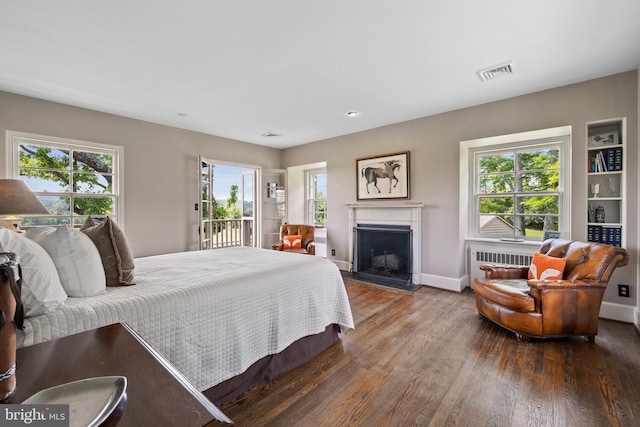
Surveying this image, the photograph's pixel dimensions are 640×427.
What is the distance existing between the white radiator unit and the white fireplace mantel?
71cm

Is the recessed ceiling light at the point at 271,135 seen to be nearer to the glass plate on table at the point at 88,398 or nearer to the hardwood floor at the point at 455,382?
the hardwood floor at the point at 455,382

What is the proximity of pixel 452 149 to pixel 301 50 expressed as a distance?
104 inches

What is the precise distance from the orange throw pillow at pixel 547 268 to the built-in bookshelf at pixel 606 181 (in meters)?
0.85

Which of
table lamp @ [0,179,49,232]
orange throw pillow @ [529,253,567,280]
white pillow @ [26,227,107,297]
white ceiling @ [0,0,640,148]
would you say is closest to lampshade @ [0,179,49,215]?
table lamp @ [0,179,49,232]

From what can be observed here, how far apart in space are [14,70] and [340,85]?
320 cm

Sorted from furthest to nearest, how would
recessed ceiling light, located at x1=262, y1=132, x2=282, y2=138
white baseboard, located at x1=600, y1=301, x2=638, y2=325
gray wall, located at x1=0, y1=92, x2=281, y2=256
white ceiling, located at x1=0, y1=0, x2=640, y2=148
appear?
recessed ceiling light, located at x1=262, y1=132, x2=282, y2=138
gray wall, located at x1=0, y1=92, x2=281, y2=256
white baseboard, located at x1=600, y1=301, x2=638, y2=325
white ceiling, located at x1=0, y1=0, x2=640, y2=148

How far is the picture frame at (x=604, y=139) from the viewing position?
2986mm

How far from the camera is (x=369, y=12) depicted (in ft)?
6.40

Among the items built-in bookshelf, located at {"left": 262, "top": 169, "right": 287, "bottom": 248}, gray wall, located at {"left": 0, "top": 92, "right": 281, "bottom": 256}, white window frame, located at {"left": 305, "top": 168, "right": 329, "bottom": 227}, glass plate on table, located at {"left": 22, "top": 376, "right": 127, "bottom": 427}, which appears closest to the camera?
glass plate on table, located at {"left": 22, "top": 376, "right": 127, "bottom": 427}

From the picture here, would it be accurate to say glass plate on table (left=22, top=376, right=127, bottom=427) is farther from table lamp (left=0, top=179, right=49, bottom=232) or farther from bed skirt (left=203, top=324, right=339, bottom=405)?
table lamp (left=0, top=179, right=49, bottom=232)

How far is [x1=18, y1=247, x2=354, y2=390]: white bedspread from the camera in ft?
4.45

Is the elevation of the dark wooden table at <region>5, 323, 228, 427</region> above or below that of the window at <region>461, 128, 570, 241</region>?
below

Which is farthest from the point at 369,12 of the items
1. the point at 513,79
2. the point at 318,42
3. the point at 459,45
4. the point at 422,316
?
the point at 422,316

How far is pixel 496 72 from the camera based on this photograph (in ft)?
9.21
